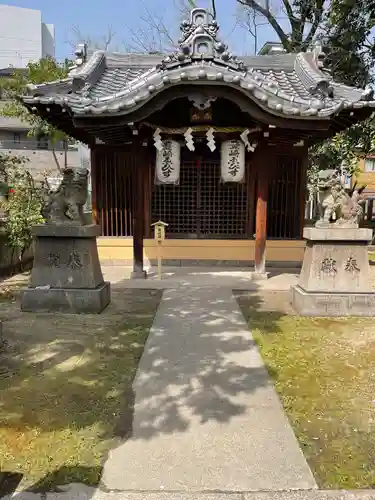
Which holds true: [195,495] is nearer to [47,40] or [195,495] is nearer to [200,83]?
[200,83]

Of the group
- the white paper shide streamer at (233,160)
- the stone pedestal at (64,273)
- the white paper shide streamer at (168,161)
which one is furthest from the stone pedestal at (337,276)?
the stone pedestal at (64,273)

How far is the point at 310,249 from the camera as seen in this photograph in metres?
6.61

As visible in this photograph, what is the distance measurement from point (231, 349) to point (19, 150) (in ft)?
96.0

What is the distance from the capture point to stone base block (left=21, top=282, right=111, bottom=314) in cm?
639

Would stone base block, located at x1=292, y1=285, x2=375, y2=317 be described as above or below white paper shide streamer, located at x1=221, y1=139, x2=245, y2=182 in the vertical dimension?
below

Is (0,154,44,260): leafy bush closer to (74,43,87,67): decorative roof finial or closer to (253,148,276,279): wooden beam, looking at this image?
(74,43,87,67): decorative roof finial

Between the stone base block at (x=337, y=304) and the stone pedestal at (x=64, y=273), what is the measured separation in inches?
138

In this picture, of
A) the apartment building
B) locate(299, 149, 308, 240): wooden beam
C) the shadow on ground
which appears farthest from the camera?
the apartment building

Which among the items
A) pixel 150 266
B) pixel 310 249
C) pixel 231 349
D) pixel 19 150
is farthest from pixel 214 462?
pixel 19 150

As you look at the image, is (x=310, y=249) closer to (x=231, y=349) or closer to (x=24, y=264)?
(x=231, y=349)

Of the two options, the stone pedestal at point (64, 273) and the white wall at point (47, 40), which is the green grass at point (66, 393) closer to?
the stone pedestal at point (64, 273)

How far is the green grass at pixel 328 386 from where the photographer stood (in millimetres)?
2811

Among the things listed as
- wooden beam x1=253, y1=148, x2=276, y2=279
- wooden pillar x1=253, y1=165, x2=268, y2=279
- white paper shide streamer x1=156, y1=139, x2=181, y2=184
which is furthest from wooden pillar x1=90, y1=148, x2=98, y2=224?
wooden pillar x1=253, y1=165, x2=268, y2=279

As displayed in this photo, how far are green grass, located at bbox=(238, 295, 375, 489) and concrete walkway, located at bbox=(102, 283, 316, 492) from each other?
15 centimetres
